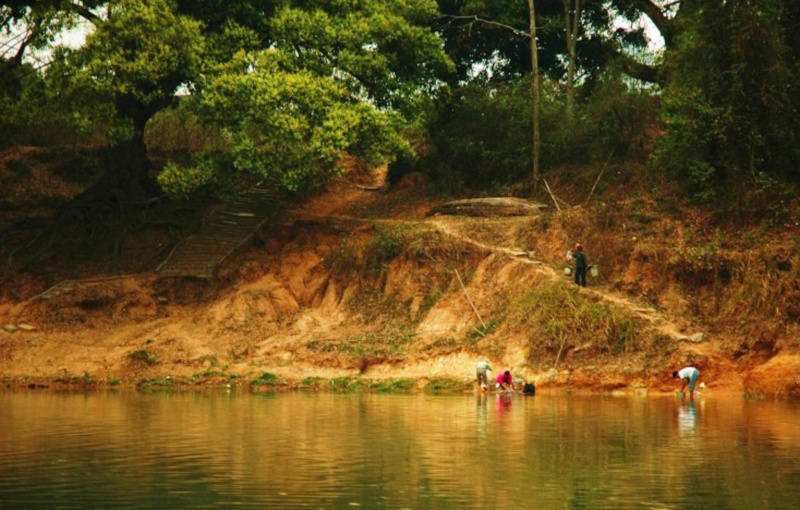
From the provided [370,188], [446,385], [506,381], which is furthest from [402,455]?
[370,188]

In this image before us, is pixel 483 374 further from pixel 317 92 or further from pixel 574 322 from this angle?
pixel 317 92

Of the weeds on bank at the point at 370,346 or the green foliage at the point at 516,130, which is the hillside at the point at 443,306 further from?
the green foliage at the point at 516,130

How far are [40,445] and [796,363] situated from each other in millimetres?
21450

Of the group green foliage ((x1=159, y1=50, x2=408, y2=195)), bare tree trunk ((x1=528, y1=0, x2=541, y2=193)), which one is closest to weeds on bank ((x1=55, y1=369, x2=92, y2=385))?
green foliage ((x1=159, y1=50, x2=408, y2=195))

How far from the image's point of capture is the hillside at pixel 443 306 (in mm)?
35562

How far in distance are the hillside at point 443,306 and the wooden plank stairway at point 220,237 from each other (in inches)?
20.1

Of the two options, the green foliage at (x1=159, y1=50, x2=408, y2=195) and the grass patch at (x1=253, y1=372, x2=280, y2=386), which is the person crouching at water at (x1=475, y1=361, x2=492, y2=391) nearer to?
the grass patch at (x1=253, y1=372, x2=280, y2=386)

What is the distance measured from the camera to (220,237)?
154ft

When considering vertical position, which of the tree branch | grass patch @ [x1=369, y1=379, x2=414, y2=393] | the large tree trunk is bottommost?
grass patch @ [x1=369, y1=379, x2=414, y2=393]

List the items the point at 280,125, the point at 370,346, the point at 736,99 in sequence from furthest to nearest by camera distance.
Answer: the point at 280,125 → the point at 370,346 → the point at 736,99

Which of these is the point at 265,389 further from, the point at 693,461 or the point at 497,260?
the point at 693,461

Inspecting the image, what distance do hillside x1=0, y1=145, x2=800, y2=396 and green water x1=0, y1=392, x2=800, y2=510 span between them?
4.04 m

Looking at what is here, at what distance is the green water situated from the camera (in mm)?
16312

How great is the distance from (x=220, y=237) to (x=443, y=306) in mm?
10999
